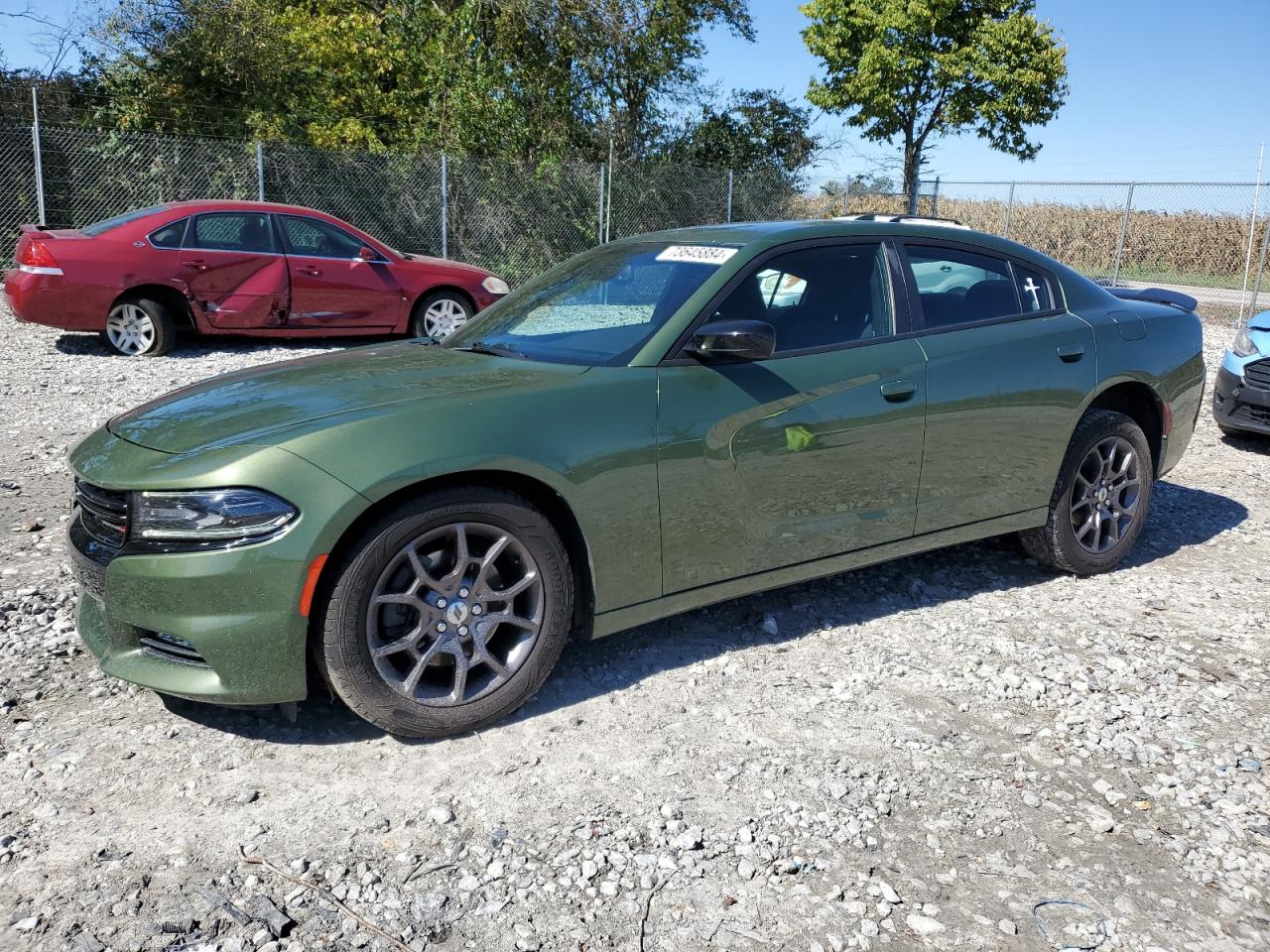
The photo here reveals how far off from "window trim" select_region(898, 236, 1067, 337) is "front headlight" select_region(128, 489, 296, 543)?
2.60 meters

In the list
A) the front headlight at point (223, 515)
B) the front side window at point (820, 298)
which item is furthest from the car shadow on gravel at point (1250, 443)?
the front headlight at point (223, 515)

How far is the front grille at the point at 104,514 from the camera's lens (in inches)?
124

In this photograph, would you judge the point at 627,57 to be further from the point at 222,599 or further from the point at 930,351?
the point at 222,599

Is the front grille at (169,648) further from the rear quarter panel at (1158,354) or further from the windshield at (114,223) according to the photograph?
the windshield at (114,223)

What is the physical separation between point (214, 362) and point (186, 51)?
10247mm

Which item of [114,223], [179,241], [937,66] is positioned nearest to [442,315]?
[179,241]

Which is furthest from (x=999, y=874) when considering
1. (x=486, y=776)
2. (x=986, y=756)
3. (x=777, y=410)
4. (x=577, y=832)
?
(x=777, y=410)

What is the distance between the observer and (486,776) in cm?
314

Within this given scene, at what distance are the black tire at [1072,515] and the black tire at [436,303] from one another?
803cm

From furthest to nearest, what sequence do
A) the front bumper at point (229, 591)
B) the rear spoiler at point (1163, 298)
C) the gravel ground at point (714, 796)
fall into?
1. the rear spoiler at point (1163, 298)
2. the front bumper at point (229, 591)
3. the gravel ground at point (714, 796)

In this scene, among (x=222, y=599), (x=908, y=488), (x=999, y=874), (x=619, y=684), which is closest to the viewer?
(x=999, y=874)

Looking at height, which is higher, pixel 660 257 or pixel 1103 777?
pixel 660 257

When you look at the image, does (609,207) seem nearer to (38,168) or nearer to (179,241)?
(38,168)

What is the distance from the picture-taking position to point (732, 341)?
3.55 meters
